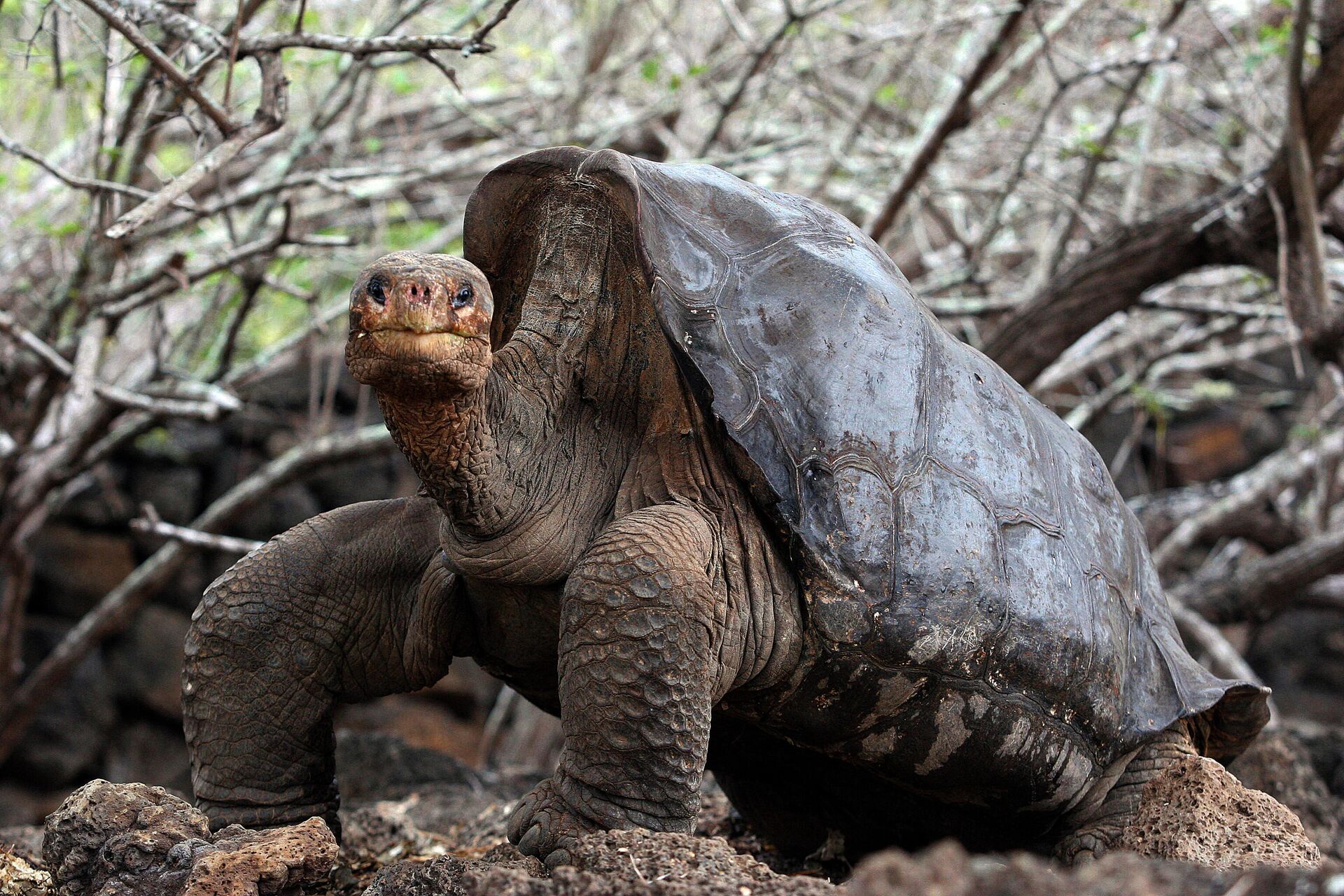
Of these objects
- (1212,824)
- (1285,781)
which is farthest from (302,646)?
(1285,781)

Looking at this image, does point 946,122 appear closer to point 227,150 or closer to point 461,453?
point 227,150

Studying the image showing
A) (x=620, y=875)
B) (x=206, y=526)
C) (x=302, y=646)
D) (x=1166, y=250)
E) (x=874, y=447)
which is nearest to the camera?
(x=620, y=875)

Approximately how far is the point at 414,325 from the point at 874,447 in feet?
3.06

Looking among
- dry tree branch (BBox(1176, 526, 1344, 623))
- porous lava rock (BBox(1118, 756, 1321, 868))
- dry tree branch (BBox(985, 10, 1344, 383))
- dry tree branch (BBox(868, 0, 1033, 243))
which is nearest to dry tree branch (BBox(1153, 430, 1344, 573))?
dry tree branch (BBox(1176, 526, 1344, 623))

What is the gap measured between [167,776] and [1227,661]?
21.1ft

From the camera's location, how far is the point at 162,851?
7.35ft

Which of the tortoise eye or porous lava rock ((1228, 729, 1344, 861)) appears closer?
the tortoise eye

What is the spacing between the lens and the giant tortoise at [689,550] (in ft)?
7.24

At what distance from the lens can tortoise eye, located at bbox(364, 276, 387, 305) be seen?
2047 mm

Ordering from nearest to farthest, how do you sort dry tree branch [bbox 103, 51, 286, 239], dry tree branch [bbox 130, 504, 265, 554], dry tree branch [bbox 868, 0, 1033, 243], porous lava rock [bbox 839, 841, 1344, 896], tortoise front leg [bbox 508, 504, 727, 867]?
porous lava rock [bbox 839, 841, 1344, 896], tortoise front leg [bbox 508, 504, 727, 867], dry tree branch [bbox 103, 51, 286, 239], dry tree branch [bbox 868, 0, 1033, 243], dry tree branch [bbox 130, 504, 265, 554]

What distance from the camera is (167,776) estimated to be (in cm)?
832

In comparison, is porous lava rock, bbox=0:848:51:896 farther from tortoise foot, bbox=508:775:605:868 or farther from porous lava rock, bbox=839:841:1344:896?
porous lava rock, bbox=839:841:1344:896

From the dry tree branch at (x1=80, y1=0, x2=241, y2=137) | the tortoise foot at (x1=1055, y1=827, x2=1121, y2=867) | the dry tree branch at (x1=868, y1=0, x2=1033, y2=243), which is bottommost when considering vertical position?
the tortoise foot at (x1=1055, y1=827, x2=1121, y2=867)

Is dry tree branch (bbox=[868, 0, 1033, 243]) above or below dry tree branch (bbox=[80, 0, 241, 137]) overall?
above
